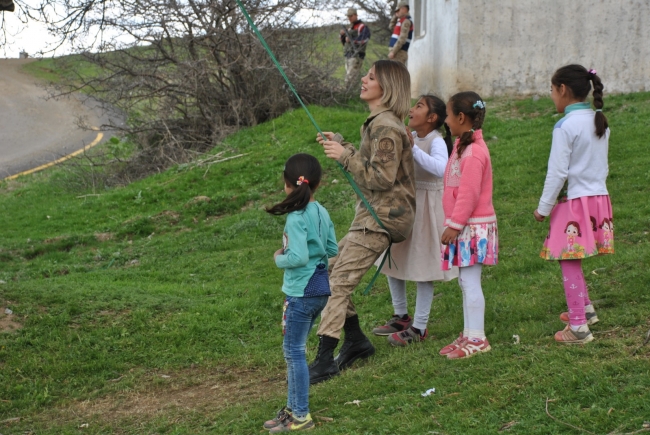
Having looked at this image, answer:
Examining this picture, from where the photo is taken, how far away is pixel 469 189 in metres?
4.67

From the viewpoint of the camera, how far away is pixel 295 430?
4.12 meters

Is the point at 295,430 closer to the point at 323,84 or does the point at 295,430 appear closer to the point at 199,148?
the point at 199,148

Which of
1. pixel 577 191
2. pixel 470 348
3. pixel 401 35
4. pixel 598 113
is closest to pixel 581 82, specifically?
pixel 598 113

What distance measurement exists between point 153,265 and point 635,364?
653 cm

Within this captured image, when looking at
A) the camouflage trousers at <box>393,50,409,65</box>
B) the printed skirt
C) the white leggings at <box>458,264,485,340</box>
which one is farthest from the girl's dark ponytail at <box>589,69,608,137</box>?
the camouflage trousers at <box>393,50,409,65</box>

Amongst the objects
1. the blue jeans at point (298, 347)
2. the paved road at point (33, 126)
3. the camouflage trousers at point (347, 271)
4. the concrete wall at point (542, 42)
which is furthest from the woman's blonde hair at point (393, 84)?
the paved road at point (33, 126)

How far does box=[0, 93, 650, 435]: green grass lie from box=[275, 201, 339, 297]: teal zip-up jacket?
0.83m

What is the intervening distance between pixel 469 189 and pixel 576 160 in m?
0.68

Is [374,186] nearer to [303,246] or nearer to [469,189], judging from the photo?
[469,189]

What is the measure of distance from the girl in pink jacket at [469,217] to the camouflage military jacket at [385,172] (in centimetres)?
26

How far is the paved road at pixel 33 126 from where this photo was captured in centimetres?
1936

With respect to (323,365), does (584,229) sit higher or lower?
higher

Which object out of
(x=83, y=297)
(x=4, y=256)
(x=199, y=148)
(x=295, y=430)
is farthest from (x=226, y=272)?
(x=199, y=148)

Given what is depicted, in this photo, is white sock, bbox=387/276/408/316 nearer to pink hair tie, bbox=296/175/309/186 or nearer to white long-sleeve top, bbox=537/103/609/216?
white long-sleeve top, bbox=537/103/609/216
